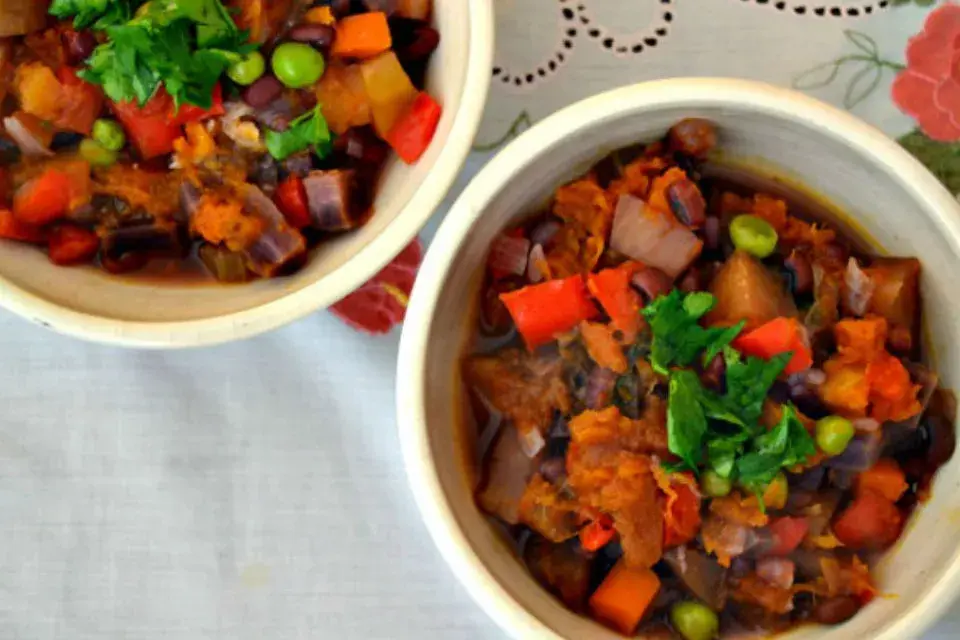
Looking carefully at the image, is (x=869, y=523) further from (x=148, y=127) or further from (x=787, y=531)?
(x=148, y=127)

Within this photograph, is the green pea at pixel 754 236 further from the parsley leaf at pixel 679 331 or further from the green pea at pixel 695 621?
the green pea at pixel 695 621

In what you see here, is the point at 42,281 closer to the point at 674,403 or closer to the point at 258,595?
the point at 258,595

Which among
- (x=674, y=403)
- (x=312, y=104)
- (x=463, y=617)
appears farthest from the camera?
(x=463, y=617)

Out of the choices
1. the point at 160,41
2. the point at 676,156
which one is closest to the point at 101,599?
the point at 160,41

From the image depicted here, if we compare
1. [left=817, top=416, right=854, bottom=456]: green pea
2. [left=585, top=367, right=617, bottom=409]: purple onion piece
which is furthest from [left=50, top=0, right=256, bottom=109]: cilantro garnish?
[left=817, top=416, right=854, bottom=456]: green pea

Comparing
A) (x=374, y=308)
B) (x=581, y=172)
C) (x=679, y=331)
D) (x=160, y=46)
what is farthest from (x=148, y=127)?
(x=679, y=331)

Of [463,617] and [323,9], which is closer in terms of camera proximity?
[323,9]

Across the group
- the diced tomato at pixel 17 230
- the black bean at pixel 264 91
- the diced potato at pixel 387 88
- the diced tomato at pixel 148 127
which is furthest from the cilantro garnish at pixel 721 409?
the diced tomato at pixel 17 230
